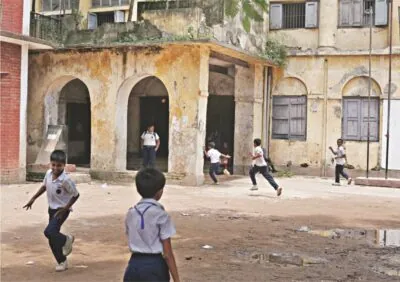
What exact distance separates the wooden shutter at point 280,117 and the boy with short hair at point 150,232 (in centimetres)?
1711

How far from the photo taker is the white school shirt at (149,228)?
3.72 metres

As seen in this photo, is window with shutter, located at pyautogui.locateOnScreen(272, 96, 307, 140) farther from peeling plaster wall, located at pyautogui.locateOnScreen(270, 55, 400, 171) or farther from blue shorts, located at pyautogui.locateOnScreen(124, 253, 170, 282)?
blue shorts, located at pyautogui.locateOnScreen(124, 253, 170, 282)

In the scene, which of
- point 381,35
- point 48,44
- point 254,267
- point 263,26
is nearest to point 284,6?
point 263,26

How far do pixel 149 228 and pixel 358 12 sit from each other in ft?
58.7

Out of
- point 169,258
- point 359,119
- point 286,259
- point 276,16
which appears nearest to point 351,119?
point 359,119

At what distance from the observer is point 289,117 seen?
2050 centimetres

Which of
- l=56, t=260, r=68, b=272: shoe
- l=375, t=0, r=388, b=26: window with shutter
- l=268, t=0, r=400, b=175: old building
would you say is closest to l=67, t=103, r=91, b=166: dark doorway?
l=268, t=0, r=400, b=175: old building

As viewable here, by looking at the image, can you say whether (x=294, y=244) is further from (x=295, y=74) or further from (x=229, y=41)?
(x=295, y=74)

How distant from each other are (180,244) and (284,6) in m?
14.7

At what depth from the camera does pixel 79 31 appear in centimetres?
1702

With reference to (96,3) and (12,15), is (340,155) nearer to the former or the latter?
(12,15)

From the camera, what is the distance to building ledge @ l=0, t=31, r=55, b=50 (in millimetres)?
14312

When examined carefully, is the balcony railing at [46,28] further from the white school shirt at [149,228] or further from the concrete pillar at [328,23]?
the white school shirt at [149,228]

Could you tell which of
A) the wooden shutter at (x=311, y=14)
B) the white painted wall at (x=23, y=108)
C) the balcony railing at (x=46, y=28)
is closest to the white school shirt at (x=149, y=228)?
the white painted wall at (x=23, y=108)
